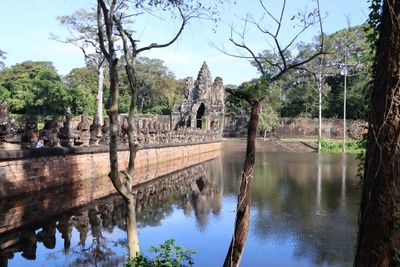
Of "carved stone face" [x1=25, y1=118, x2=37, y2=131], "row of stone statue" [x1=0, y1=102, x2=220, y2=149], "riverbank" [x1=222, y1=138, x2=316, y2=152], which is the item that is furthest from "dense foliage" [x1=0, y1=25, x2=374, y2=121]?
"carved stone face" [x1=25, y1=118, x2=37, y2=131]

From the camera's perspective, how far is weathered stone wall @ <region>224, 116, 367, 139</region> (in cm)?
5475

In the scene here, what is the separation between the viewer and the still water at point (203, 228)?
8781 millimetres

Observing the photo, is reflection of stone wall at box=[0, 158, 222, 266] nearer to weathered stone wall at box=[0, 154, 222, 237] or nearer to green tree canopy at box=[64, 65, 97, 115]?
weathered stone wall at box=[0, 154, 222, 237]

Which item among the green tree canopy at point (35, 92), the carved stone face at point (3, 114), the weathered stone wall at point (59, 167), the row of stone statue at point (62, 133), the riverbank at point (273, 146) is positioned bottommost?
the riverbank at point (273, 146)

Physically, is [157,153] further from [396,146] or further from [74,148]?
[396,146]

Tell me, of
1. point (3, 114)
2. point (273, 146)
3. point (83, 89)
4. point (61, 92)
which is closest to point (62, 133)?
point (3, 114)

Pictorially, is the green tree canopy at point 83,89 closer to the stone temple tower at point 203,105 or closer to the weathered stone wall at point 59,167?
the stone temple tower at point 203,105

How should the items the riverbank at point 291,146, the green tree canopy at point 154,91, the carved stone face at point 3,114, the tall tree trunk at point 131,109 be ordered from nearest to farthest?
1. the tall tree trunk at point 131,109
2. the carved stone face at point 3,114
3. the riverbank at point 291,146
4. the green tree canopy at point 154,91

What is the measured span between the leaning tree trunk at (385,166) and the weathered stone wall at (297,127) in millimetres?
51393

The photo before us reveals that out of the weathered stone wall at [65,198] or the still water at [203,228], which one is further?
the weathered stone wall at [65,198]

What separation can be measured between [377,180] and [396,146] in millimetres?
369

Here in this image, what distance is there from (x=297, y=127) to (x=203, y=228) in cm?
4684

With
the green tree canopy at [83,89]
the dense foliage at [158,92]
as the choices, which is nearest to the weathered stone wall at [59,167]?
the dense foliage at [158,92]

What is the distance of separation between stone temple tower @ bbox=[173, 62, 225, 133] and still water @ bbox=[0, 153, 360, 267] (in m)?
32.4
